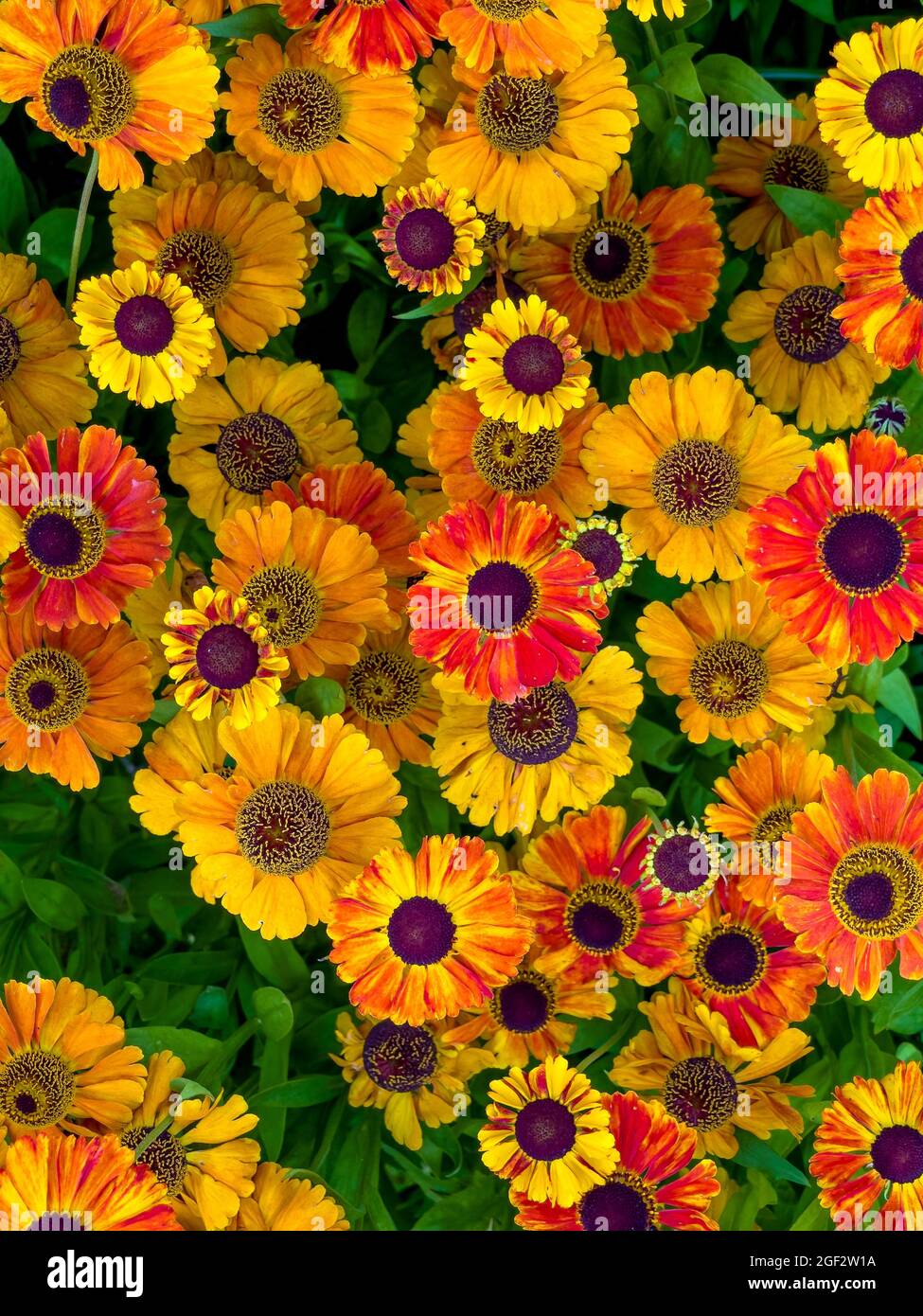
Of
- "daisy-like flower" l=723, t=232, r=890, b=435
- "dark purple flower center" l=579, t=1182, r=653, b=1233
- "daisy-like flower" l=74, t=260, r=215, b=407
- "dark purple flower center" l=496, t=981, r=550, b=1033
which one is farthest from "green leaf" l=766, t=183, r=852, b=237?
"dark purple flower center" l=579, t=1182, r=653, b=1233

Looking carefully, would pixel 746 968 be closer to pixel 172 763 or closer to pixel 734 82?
pixel 172 763

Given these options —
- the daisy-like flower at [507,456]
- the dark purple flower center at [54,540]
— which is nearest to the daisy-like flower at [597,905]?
the daisy-like flower at [507,456]

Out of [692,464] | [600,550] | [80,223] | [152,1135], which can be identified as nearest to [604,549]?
[600,550]

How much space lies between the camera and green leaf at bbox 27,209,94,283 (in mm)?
1387

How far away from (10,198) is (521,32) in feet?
1.77

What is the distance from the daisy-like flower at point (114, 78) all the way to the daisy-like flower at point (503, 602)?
1.40 ft

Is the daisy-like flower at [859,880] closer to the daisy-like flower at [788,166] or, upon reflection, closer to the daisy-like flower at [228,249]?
the daisy-like flower at [788,166]

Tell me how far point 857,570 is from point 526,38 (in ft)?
1.80

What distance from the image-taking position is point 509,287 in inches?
53.7

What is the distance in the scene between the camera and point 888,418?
1406 millimetres

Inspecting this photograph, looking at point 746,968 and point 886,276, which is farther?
point 746,968
